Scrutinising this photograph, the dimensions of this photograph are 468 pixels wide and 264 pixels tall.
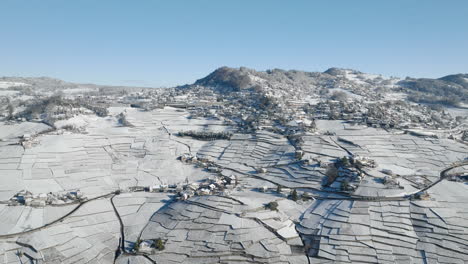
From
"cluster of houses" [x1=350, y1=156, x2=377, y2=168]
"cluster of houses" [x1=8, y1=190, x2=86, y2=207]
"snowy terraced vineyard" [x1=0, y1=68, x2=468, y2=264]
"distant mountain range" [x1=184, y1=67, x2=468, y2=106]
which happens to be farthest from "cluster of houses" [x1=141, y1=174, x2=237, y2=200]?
"distant mountain range" [x1=184, y1=67, x2=468, y2=106]

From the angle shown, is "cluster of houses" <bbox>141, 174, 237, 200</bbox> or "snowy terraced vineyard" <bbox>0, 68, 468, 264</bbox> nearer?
"snowy terraced vineyard" <bbox>0, 68, 468, 264</bbox>

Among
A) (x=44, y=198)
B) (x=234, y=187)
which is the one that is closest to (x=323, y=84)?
(x=234, y=187)

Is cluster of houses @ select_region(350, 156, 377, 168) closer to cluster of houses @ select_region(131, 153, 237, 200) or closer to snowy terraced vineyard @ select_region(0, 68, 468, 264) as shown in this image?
snowy terraced vineyard @ select_region(0, 68, 468, 264)

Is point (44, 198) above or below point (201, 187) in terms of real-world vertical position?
below

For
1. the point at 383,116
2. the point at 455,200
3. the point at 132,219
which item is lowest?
the point at 132,219

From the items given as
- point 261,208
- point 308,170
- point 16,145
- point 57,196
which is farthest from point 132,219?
point 16,145

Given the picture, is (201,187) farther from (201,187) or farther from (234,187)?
(234,187)

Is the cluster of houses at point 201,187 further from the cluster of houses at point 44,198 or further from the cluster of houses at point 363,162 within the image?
the cluster of houses at point 363,162

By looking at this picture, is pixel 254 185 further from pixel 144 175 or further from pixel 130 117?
pixel 130 117
